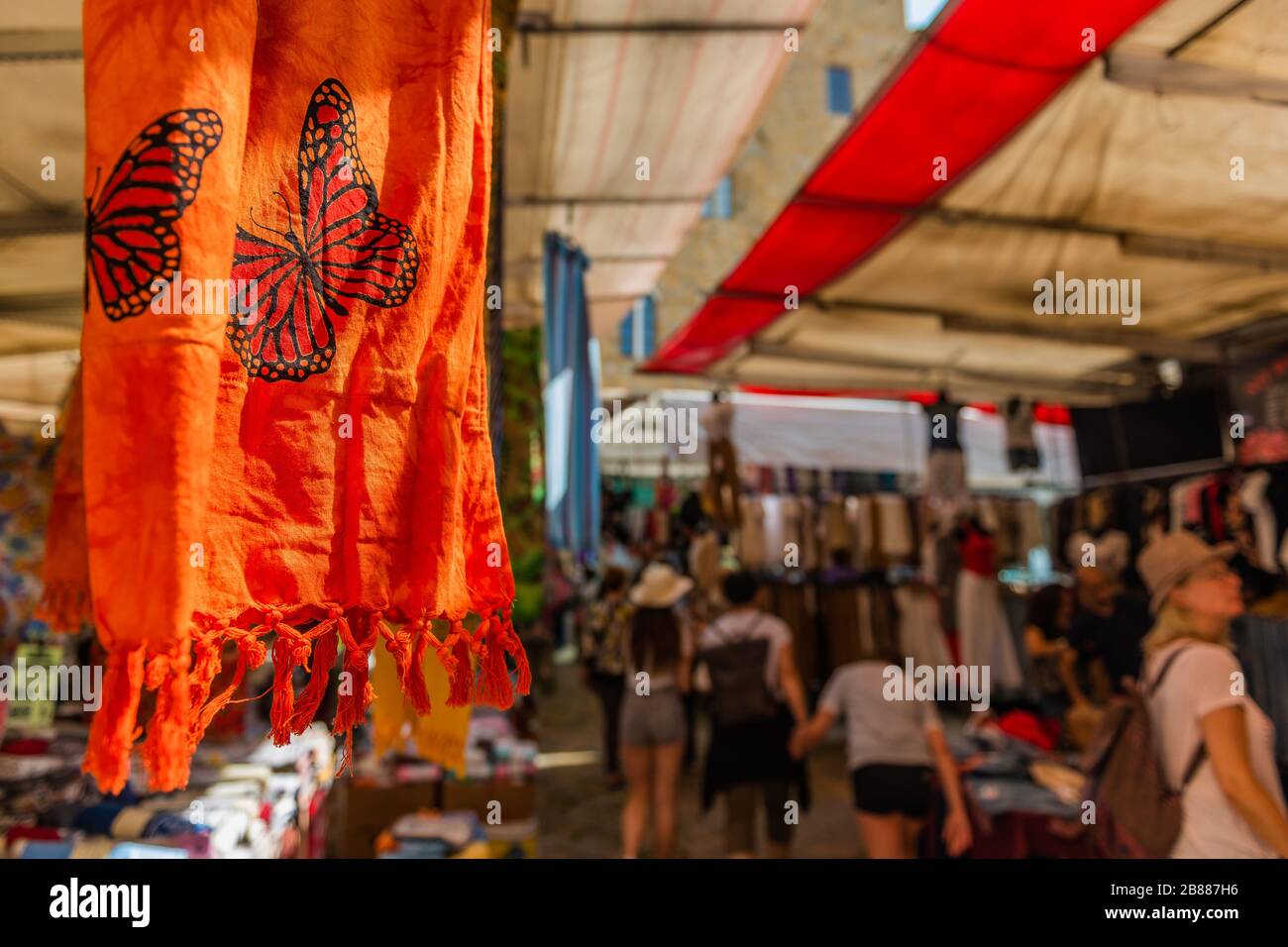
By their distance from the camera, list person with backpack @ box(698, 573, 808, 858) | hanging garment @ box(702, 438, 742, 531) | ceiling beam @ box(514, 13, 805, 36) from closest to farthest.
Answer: ceiling beam @ box(514, 13, 805, 36) < person with backpack @ box(698, 573, 808, 858) < hanging garment @ box(702, 438, 742, 531)

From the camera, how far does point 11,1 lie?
2.11 meters

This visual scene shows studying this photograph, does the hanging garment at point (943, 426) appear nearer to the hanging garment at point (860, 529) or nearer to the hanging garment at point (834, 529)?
the hanging garment at point (860, 529)

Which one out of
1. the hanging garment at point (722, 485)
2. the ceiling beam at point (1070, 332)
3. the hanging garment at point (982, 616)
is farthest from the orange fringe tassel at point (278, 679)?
the hanging garment at point (982, 616)

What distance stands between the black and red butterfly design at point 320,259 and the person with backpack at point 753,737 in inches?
163

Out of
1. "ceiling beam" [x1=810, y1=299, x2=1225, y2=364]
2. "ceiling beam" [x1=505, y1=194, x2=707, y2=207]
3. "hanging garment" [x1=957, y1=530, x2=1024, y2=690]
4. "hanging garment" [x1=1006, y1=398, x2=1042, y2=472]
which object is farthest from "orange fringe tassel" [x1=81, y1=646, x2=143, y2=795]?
"hanging garment" [x1=957, y1=530, x2=1024, y2=690]

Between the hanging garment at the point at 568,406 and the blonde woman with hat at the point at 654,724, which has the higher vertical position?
the hanging garment at the point at 568,406

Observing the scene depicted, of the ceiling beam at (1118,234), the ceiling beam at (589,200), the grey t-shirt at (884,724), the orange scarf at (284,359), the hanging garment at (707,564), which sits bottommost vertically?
the grey t-shirt at (884,724)

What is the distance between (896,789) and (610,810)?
121 inches

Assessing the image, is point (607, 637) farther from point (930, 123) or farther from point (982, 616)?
point (930, 123)

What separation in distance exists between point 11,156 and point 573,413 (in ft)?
8.53

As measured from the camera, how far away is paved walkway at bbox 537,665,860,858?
5695 mm

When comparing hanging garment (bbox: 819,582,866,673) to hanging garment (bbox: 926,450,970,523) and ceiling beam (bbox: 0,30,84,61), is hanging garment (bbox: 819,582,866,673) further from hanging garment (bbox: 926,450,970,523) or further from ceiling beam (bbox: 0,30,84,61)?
ceiling beam (bbox: 0,30,84,61)

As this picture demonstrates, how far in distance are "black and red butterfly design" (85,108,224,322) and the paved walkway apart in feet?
16.8

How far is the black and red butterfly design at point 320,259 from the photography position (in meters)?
1.04
